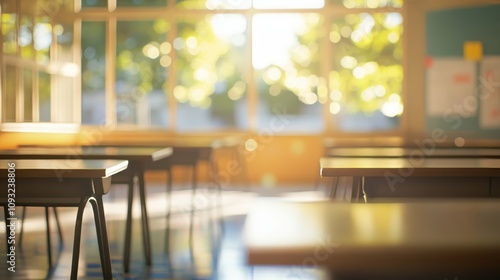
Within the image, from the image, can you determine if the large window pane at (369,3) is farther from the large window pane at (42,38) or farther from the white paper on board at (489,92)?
the large window pane at (42,38)

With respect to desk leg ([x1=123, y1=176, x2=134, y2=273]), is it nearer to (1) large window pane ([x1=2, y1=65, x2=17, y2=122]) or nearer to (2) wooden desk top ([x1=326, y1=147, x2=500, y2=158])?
(2) wooden desk top ([x1=326, y1=147, x2=500, y2=158])

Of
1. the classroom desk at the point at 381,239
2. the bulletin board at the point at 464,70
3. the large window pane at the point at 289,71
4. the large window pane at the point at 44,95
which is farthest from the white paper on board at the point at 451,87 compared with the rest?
the classroom desk at the point at 381,239

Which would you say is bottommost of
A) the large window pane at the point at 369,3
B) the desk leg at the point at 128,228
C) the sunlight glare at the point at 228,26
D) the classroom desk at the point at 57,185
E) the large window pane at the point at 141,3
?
the desk leg at the point at 128,228

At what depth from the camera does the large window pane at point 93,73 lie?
827cm

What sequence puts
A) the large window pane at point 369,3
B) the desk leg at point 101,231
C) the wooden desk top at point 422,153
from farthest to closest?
the large window pane at point 369,3
the wooden desk top at point 422,153
the desk leg at point 101,231

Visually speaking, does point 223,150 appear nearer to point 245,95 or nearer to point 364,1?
point 245,95

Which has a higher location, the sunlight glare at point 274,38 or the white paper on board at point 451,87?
the sunlight glare at point 274,38

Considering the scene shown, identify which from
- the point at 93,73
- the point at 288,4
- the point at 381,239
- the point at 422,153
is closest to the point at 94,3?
the point at 93,73

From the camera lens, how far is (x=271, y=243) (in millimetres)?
940

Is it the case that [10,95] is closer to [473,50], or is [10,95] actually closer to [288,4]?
[288,4]

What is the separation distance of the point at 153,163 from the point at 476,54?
15.1 feet

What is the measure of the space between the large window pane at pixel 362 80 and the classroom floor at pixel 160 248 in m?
2.61

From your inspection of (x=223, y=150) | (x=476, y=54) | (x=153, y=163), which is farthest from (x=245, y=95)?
(x=153, y=163)

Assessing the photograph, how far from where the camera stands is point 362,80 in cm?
809
